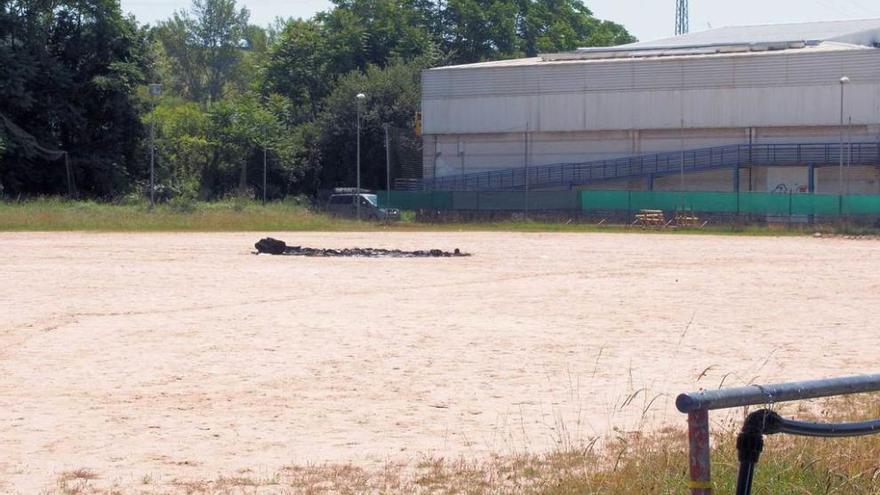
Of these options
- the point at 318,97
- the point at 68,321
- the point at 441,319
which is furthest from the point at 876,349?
the point at 318,97

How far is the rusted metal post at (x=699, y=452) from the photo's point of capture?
17.2 ft

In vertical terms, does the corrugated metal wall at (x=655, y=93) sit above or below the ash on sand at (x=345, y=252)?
above

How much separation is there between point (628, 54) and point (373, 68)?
2461cm

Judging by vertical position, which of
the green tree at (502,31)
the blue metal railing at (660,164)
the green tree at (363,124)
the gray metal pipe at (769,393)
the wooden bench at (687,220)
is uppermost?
the green tree at (502,31)

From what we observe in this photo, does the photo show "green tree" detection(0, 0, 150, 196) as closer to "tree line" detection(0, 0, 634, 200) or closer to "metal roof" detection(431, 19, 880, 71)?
"tree line" detection(0, 0, 634, 200)

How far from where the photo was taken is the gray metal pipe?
524 cm

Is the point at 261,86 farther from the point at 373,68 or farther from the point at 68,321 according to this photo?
the point at 68,321

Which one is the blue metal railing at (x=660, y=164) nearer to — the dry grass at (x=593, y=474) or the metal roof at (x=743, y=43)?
the metal roof at (x=743, y=43)

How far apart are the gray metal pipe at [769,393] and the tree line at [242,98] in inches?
2656

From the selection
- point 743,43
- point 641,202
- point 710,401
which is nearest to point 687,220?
point 641,202

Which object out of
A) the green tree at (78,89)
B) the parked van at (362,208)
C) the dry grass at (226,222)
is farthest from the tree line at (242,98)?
the parked van at (362,208)

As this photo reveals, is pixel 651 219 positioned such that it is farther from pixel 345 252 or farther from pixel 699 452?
pixel 699 452

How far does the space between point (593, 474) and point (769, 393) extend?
3.28 m

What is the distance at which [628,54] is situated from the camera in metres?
84.1
